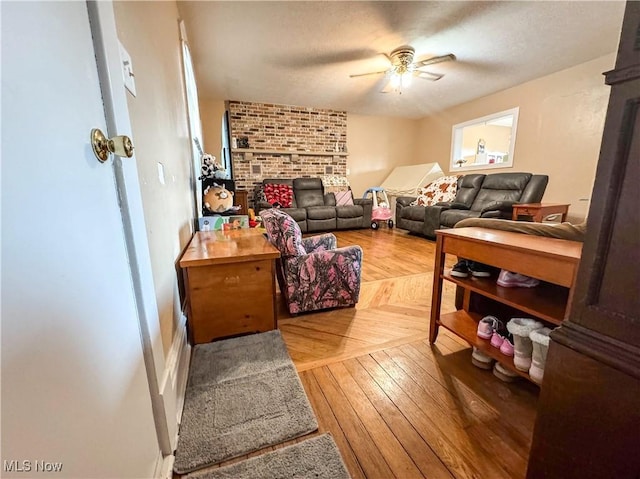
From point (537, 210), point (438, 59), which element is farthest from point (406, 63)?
point (537, 210)

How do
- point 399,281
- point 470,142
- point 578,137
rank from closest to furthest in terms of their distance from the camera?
point 399,281
point 578,137
point 470,142

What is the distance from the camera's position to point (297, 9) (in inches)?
87.4

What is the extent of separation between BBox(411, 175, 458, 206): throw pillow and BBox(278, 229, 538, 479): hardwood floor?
309 centimetres

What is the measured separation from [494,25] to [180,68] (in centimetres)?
289

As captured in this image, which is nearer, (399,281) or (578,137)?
(399,281)

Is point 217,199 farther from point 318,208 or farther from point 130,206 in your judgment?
point 318,208

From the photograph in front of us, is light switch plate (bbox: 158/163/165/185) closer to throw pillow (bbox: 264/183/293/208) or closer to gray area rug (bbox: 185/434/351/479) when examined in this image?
gray area rug (bbox: 185/434/351/479)

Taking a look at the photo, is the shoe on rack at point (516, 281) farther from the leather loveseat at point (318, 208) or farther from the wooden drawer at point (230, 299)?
the leather loveseat at point (318, 208)

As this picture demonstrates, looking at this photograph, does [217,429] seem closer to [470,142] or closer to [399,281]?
[399,281]

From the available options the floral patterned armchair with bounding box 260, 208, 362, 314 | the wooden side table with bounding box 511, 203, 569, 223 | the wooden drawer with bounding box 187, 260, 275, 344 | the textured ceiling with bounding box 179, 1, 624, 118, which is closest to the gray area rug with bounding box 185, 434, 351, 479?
the wooden drawer with bounding box 187, 260, 275, 344

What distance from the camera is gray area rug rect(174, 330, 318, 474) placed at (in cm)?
90

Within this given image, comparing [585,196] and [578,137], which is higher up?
[578,137]

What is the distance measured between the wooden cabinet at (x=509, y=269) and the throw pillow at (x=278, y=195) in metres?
3.69

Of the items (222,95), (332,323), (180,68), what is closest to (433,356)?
(332,323)
